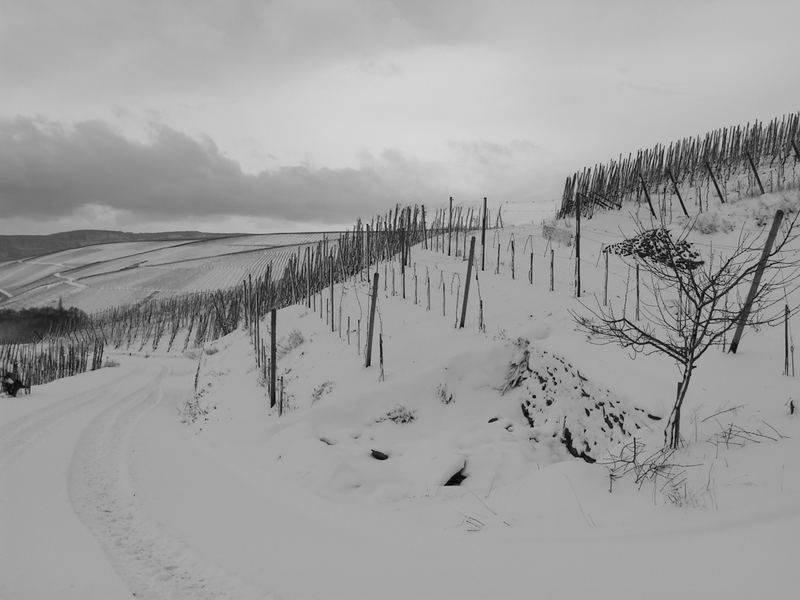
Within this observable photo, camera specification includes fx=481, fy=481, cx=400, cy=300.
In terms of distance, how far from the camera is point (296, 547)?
4902 mm

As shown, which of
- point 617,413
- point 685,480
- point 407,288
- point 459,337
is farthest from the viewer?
point 407,288

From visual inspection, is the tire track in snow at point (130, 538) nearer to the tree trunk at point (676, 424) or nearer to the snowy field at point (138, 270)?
the tree trunk at point (676, 424)

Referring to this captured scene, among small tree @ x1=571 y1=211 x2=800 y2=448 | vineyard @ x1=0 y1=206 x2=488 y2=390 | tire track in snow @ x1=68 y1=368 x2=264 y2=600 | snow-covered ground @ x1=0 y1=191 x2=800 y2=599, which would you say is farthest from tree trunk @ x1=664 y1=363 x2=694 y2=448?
vineyard @ x1=0 y1=206 x2=488 y2=390

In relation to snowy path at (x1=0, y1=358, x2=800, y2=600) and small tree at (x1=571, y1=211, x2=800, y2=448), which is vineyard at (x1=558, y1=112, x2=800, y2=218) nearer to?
small tree at (x1=571, y1=211, x2=800, y2=448)

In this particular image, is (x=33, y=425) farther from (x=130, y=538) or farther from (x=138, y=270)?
(x=138, y=270)

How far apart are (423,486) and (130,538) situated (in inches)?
139

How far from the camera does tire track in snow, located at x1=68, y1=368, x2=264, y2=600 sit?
4191mm

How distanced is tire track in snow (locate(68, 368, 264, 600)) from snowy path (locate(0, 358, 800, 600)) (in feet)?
0.06

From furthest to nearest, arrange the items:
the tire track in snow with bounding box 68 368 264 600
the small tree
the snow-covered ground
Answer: the small tree → the tire track in snow with bounding box 68 368 264 600 → the snow-covered ground

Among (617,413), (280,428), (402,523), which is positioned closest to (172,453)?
(280,428)

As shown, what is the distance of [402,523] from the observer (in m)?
5.49

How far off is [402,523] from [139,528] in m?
3.03

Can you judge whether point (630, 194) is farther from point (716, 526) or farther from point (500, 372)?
point (716, 526)

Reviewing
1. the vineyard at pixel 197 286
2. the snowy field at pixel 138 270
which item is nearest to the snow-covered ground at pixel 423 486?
the vineyard at pixel 197 286
